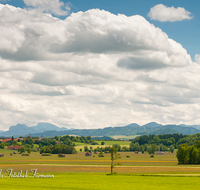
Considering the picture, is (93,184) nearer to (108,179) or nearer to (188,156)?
(108,179)

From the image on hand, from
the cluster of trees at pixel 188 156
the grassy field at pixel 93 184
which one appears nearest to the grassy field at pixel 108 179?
the grassy field at pixel 93 184

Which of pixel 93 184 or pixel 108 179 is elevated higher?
pixel 93 184

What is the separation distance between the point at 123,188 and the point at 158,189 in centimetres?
689

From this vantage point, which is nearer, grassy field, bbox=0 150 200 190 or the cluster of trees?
grassy field, bbox=0 150 200 190

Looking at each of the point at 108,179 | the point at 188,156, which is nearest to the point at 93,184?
the point at 108,179

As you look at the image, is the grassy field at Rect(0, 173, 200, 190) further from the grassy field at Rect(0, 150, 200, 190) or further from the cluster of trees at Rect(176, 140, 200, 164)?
the cluster of trees at Rect(176, 140, 200, 164)

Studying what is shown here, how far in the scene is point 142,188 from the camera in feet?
185

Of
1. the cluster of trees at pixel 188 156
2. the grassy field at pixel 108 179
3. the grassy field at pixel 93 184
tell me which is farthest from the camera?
the cluster of trees at pixel 188 156

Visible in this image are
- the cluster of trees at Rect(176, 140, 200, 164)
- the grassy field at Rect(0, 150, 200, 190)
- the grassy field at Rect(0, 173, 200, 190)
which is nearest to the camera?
the grassy field at Rect(0, 173, 200, 190)

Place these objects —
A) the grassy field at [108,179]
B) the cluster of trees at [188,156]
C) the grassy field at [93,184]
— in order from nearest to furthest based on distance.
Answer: the grassy field at [93,184] → the grassy field at [108,179] → the cluster of trees at [188,156]

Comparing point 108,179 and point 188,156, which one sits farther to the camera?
point 188,156

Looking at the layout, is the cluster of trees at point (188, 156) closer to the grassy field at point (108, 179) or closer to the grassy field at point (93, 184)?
the grassy field at point (108, 179)

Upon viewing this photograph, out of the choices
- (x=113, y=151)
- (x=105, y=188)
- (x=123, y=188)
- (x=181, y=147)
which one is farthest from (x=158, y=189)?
(x=181, y=147)

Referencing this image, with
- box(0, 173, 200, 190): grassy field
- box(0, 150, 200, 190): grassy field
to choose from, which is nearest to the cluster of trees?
box(0, 150, 200, 190): grassy field
